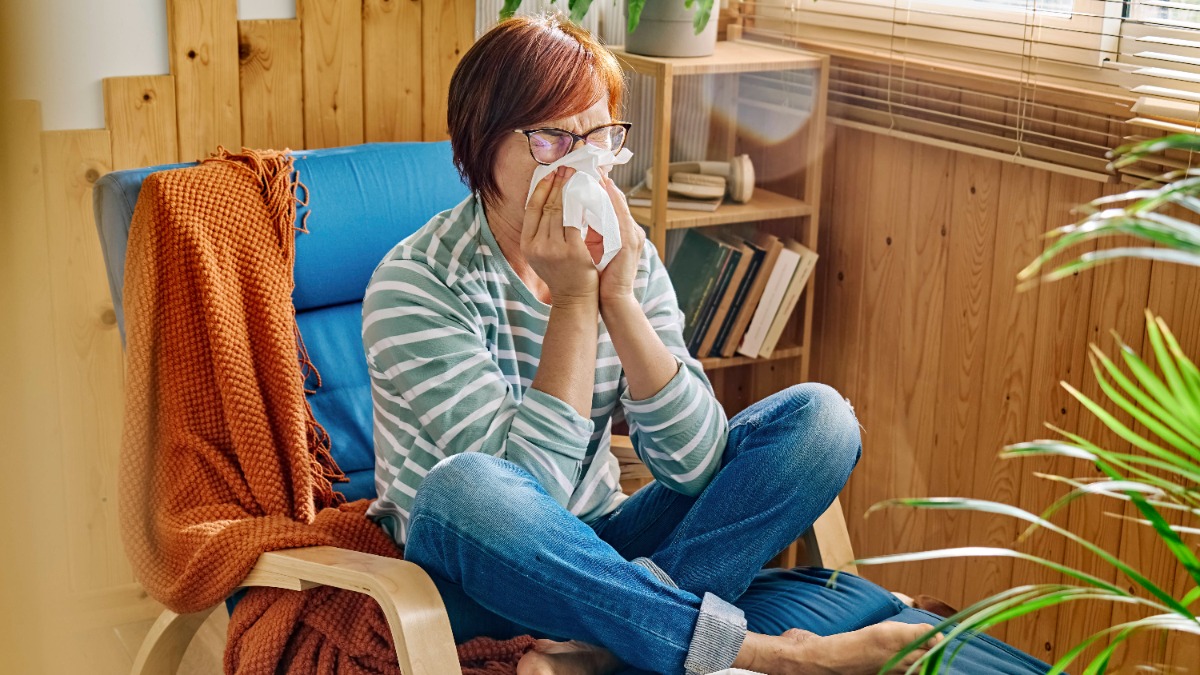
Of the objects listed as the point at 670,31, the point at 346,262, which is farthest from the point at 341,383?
the point at 670,31

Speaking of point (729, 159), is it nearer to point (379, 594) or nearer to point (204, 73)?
point (204, 73)

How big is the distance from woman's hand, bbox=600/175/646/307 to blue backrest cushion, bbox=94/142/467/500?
444 millimetres

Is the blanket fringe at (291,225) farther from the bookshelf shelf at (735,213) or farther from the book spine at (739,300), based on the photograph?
the book spine at (739,300)

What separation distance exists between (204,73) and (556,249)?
0.84m

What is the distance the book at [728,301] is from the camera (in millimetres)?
2156

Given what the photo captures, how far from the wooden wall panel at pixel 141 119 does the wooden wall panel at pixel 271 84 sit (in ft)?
0.38

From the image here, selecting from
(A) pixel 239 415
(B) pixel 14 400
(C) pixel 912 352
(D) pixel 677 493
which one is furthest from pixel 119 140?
(B) pixel 14 400

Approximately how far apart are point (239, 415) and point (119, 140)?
648 mm

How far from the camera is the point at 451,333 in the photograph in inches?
53.2

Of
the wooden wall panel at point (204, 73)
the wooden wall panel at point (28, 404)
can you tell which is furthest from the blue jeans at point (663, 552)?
the wooden wall panel at point (28, 404)

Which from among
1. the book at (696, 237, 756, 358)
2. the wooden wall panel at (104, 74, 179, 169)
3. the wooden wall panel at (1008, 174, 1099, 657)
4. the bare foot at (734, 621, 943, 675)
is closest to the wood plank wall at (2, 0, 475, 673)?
the wooden wall panel at (104, 74, 179, 169)

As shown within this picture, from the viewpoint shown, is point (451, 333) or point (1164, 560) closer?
point (451, 333)

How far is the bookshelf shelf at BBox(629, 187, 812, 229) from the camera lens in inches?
81.6

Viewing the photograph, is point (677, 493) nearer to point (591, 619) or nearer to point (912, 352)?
point (591, 619)
